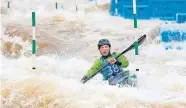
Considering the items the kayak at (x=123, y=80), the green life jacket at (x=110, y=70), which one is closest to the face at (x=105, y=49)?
the green life jacket at (x=110, y=70)

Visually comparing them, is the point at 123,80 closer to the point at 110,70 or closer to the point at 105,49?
the point at 110,70

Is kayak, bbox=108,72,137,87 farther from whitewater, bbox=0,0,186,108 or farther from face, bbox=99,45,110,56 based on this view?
face, bbox=99,45,110,56

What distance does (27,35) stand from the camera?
1116 cm

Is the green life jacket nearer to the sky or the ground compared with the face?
nearer to the ground

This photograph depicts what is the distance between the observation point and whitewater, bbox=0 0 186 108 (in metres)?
5.20

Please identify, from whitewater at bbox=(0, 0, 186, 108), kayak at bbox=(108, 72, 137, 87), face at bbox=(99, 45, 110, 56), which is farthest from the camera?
face at bbox=(99, 45, 110, 56)

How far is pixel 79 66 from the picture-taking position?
8500mm

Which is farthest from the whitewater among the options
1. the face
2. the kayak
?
the face

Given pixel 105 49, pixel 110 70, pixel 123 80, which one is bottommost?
pixel 123 80

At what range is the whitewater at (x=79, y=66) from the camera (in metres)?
5.20

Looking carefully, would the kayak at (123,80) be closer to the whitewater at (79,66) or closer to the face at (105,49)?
the whitewater at (79,66)

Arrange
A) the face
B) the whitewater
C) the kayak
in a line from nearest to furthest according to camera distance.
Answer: the whitewater → the kayak → the face

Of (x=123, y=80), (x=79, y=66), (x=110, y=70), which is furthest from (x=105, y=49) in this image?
(x=79, y=66)

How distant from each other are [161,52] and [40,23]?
574 cm
